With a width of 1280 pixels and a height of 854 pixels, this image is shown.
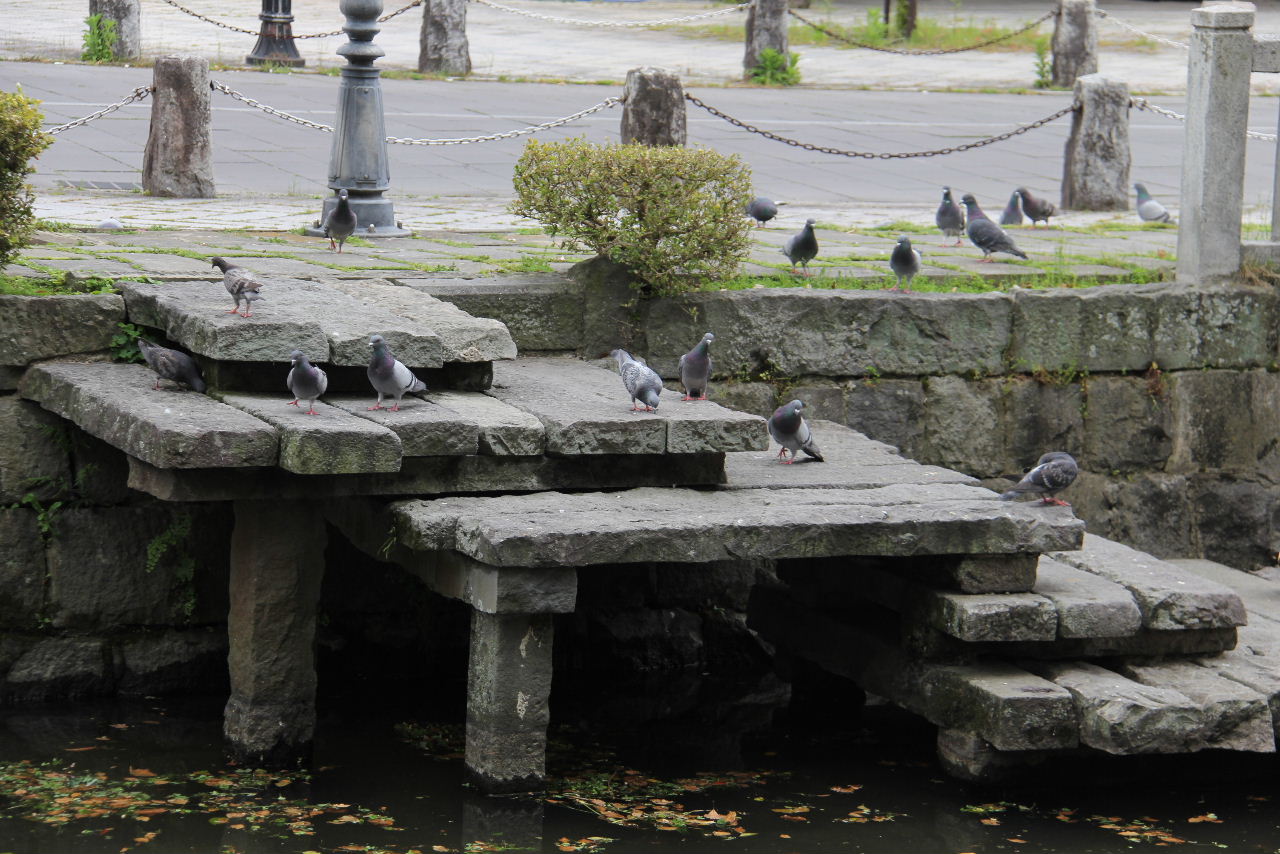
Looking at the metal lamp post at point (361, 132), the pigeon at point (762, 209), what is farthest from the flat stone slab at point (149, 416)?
the pigeon at point (762, 209)

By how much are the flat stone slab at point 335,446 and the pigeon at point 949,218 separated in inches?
193

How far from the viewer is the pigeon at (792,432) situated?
7.12 m

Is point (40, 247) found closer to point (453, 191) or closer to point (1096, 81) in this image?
point (453, 191)

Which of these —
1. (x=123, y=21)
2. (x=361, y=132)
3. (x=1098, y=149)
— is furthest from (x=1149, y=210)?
(x=123, y=21)

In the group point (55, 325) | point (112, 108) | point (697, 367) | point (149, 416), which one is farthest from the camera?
point (112, 108)

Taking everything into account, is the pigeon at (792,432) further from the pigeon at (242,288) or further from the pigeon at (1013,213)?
the pigeon at (1013,213)

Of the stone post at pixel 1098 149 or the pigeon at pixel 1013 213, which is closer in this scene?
the pigeon at pixel 1013 213

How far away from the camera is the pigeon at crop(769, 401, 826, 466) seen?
7.12m

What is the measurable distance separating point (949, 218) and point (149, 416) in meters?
5.39

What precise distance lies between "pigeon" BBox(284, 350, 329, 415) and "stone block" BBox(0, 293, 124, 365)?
140 cm

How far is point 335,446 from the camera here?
5988 millimetres

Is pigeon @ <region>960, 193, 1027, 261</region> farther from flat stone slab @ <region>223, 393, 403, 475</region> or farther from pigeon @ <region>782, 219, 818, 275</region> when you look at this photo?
flat stone slab @ <region>223, 393, 403, 475</region>

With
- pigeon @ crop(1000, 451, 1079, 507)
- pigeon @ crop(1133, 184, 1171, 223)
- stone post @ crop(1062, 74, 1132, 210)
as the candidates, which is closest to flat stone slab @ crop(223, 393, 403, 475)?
pigeon @ crop(1000, 451, 1079, 507)

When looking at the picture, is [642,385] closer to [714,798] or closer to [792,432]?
[792,432]
